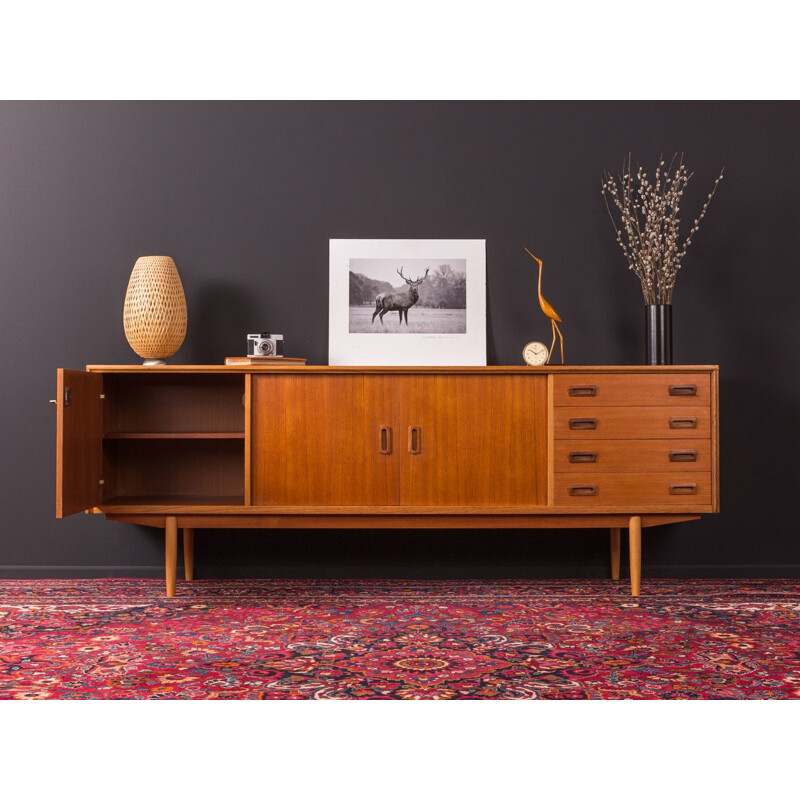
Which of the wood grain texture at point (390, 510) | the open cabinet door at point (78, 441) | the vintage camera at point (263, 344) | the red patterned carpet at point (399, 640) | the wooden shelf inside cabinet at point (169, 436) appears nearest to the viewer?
the red patterned carpet at point (399, 640)

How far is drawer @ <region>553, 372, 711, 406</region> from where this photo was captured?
3.22 m

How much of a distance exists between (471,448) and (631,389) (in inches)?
29.0

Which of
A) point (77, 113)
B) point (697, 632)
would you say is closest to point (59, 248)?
point (77, 113)

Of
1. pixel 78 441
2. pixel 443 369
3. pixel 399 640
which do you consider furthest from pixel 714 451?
pixel 78 441

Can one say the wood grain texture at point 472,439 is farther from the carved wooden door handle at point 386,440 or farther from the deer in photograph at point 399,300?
the deer in photograph at point 399,300

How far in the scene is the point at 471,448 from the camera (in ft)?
10.6

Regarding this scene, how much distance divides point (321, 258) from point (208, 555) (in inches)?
62.1

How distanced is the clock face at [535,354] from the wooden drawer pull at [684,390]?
0.57 m

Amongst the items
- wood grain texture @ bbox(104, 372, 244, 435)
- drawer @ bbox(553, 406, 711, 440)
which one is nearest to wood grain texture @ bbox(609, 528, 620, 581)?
drawer @ bbox(553, 406, 711, 440)

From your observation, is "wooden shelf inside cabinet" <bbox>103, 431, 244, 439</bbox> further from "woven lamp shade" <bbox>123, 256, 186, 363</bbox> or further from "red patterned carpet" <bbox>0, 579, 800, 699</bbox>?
"red patterned carpet" <bbox>0, 579, 800, 699</bbox>

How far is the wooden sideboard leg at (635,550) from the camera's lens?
322 cm

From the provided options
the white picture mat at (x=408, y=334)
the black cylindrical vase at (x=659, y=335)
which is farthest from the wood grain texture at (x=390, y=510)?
the white picture mat at (x=408, y=334)

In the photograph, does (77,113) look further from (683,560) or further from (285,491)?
(683,560)

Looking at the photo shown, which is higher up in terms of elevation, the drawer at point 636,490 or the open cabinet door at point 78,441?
the open cabinet door at point 78,441
